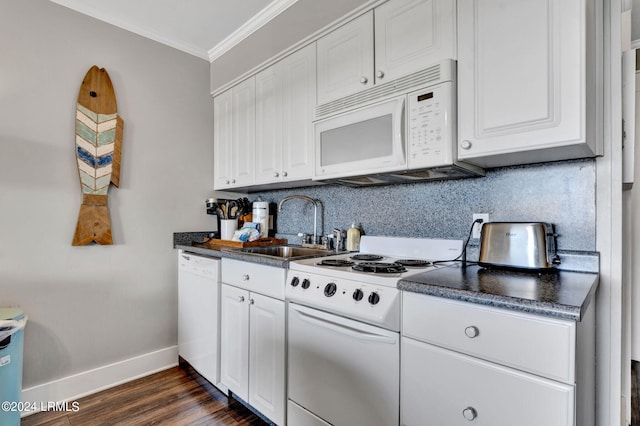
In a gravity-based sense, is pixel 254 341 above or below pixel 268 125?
below

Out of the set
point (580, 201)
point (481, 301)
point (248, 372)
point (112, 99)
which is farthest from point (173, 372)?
point (580, 201)

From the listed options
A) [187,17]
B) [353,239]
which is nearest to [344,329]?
[353,239]

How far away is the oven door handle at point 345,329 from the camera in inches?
49.3

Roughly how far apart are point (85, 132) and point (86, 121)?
0.07m

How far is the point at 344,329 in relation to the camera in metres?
1.38

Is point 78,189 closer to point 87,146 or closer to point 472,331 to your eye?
point 87,146

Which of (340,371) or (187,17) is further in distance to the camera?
(187,17)

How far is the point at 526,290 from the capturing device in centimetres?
104

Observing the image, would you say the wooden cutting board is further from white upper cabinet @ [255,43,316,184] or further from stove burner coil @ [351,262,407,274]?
stove burner coil @ [351,262,407,274]

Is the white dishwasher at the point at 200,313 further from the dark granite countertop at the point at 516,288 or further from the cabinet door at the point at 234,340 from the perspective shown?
the dark granite countertop at the point at 516,288

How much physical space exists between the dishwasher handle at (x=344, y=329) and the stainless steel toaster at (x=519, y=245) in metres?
0.58

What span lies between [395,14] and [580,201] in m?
1.18

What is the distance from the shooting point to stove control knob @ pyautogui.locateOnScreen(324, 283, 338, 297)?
55.7 inches

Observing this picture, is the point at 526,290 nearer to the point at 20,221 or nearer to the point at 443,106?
the point at 443,106
